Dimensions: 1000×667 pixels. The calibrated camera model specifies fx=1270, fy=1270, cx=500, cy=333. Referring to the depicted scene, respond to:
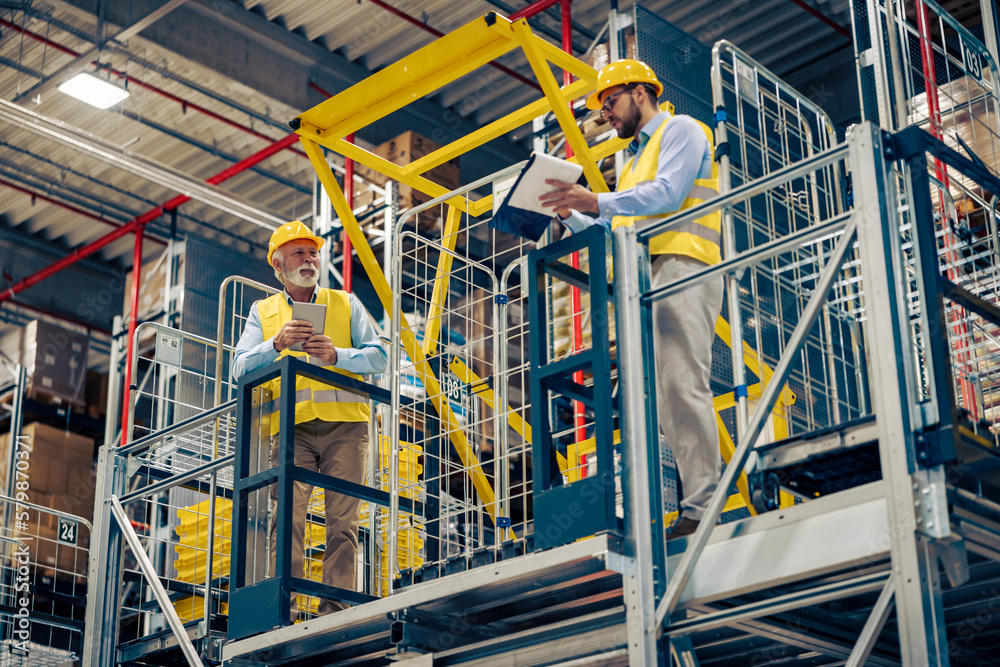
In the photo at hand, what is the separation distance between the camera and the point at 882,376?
15.4ft

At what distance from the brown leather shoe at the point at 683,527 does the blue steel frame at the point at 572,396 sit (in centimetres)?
33

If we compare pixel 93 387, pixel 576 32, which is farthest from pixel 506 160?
pixel 93 387

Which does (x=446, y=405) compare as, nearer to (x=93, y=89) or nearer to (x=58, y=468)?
(x=93, y=89)

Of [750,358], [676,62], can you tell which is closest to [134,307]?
[676,62]

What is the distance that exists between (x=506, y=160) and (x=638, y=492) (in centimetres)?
1229

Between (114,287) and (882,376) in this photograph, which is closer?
(882,376)

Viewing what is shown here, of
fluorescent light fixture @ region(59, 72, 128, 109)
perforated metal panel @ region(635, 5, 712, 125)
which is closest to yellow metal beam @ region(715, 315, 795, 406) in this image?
perforated metal panel @ region(635, 5, 712, 125)

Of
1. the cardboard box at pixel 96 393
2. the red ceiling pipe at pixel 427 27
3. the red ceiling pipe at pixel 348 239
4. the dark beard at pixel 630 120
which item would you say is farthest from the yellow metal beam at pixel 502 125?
the cardboard box at pixel 96 393

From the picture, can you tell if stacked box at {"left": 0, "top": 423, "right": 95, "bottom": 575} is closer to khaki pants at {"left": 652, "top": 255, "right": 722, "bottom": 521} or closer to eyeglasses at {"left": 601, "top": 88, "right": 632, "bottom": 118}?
eyeglasses at {"left": 601, "top": 88, "right": 632, "bottom": 118}

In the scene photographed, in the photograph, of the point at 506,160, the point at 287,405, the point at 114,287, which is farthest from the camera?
the point at 114,287

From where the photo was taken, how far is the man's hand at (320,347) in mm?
6836

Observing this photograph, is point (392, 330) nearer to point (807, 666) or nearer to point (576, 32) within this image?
point (807, 666)

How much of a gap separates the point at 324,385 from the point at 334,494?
617 millimetres

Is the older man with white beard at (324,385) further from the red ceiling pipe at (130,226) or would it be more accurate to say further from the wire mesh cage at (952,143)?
the red ceiling pipe at (130,226)
